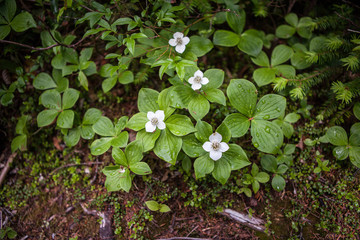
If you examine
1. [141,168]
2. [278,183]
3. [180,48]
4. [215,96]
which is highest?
[180,48]

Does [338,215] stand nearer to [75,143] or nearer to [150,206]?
[150,206]

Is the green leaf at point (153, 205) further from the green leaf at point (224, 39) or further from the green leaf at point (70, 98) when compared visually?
the green leaf at point (224, 39)

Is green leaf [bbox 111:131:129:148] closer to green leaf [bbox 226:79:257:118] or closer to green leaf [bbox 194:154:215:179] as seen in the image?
green leaf [bbox 194:154:215:179]

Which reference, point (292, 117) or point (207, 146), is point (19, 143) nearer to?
point (207, 146)

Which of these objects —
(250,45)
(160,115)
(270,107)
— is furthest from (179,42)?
(270,107)

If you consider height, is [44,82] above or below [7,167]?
above

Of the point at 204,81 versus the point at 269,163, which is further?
the point at 269,163

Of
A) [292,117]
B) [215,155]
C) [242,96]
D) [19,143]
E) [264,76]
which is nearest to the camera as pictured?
[215,155]

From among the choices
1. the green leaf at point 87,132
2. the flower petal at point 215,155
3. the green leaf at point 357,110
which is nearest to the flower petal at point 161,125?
the flower petal at point 215,155
